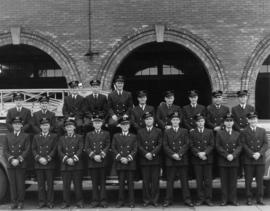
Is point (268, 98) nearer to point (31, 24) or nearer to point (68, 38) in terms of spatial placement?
point (68, 38)

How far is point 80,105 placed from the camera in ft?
28.0

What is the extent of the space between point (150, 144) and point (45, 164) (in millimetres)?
1835

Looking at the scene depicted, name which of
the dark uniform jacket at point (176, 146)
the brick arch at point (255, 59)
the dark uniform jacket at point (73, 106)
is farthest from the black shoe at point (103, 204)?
the brick arch at point (255, 59)

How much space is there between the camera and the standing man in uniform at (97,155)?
25.1 feet

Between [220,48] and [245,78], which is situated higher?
[220,48]

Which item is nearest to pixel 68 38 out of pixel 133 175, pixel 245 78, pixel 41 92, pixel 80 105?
pixel 41 92

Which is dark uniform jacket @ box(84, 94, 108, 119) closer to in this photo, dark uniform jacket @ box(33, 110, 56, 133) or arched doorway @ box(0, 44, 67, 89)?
dark uniform jacket @ box(33, 110, 56, 133)

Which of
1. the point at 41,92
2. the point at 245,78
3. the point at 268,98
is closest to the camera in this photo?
the point at 41,92

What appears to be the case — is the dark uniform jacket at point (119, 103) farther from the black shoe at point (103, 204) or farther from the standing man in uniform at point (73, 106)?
the black shoe at point (103, 204)

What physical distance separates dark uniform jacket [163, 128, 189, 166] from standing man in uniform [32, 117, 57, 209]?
1945 millimetres

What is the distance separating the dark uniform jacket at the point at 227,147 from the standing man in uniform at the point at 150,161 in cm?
103

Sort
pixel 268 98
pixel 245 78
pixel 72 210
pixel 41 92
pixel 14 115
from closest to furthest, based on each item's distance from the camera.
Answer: pixel 72 210
pixel 14 115
pixel 41 92
pixel 245 78
pixel 268 98

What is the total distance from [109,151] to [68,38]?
5.13 metres

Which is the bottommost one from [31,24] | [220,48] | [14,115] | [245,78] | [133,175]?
[133,175]
